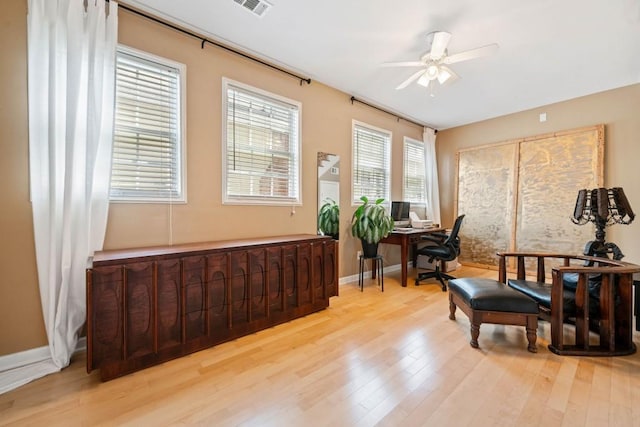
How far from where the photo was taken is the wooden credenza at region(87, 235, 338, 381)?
1.79m

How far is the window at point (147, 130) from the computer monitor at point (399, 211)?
3.22 meters

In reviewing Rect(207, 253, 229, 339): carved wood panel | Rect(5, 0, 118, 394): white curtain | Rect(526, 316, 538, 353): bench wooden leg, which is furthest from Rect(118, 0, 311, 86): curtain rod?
Rect(526, 316, 538, 353): bench wooden leg

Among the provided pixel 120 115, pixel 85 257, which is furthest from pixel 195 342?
pixel 120 115

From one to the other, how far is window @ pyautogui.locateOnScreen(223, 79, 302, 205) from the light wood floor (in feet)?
5.17

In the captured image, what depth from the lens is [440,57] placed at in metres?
2.75

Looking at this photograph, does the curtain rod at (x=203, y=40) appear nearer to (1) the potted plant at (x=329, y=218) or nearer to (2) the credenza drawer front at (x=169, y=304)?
(1) the potted plant at (x=329, y=218)

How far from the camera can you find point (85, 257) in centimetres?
205

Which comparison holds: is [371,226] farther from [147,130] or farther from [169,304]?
[147,130]

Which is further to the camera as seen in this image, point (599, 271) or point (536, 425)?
point (599, 271)

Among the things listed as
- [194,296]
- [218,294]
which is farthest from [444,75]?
[194,296]

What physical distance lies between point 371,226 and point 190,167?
2.41m

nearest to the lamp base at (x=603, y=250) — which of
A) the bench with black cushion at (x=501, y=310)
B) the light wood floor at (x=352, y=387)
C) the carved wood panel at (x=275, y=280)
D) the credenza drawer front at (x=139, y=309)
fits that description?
the light wood floor at (x=352, y=387)

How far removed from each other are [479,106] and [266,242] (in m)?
4.26

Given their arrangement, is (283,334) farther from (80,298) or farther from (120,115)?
(120,115)
